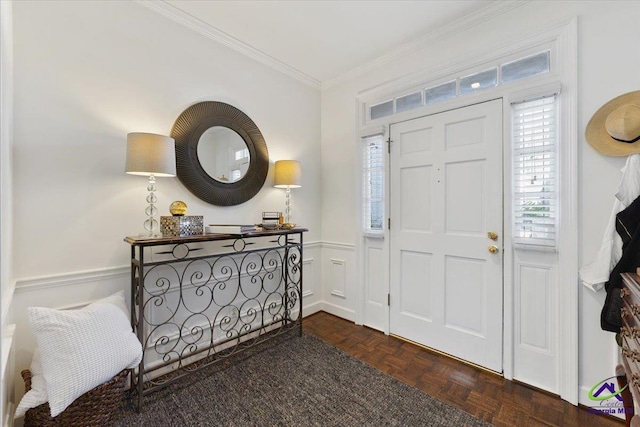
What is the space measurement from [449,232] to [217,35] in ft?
8.46

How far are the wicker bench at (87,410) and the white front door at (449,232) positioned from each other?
7.21 ft

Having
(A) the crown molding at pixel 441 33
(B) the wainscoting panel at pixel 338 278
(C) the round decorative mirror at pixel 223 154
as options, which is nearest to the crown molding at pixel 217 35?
(A) the crown molding at pixel 441 33

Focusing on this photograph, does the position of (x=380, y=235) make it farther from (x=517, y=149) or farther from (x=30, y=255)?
(x=30, y=255)

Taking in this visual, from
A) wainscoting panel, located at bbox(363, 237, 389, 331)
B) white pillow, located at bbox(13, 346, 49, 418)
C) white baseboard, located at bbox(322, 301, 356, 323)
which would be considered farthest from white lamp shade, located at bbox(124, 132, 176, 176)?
white baseboard, located at bbox(322, 301, 356, 323)

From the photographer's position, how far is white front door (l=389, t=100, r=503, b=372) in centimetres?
214

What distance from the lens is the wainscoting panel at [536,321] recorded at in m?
1.90

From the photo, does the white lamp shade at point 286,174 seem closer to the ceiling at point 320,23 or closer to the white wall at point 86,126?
the white wall at point 86,126

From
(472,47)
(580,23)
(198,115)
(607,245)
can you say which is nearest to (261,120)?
(198,115)

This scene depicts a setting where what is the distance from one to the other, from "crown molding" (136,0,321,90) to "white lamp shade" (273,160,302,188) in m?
1.02

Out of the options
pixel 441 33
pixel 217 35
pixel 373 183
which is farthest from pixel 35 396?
pixel 441 33

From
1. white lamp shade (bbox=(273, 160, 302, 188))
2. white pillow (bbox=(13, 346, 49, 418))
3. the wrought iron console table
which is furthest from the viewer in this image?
white lamp shade (bbox=(273, 160, 302, 188))

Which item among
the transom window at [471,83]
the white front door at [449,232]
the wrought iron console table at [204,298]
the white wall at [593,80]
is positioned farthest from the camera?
the white front door at [449,232]

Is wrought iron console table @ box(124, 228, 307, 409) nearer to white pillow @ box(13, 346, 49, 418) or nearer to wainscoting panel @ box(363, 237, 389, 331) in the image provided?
white pillow @ box(13, 346, 49, 418)

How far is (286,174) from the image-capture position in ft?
8.67
